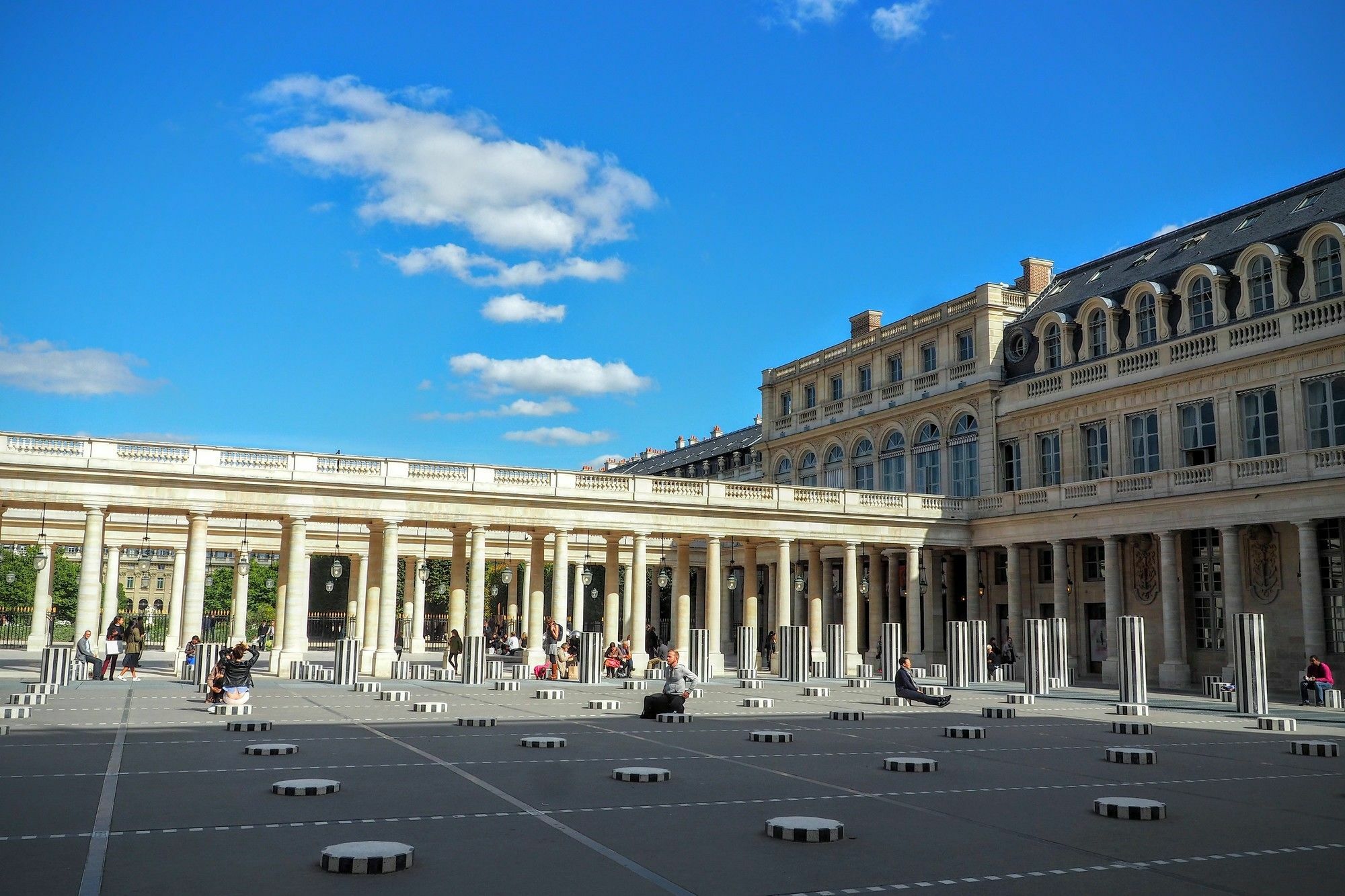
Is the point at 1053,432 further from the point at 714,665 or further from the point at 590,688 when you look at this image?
the point at 590,688

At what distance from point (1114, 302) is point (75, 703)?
38.2m

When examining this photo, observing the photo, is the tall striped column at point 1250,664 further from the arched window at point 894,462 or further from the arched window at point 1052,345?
the arched window at point 894,462

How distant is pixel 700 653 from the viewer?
4031 cm

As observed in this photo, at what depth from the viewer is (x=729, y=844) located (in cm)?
982

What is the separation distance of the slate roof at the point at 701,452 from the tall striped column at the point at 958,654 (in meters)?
29.3

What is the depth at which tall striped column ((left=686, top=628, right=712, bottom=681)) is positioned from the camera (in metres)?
40.2

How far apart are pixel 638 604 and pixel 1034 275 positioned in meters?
24.5

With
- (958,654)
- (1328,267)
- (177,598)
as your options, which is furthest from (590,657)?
(1328,267)

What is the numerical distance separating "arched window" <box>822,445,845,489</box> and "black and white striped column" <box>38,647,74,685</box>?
37323 millimetres

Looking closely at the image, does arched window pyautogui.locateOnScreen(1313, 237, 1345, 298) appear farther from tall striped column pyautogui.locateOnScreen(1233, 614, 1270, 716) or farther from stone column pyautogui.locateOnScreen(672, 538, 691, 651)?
stone column pyautogui.locateOnScreen(672, 538, 691, 651)

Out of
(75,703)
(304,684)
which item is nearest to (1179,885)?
Answer: (75,703)

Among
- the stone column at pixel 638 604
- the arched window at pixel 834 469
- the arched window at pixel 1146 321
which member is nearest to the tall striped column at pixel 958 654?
the stone column at pixel 638 604

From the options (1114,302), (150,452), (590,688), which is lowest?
(590,688)

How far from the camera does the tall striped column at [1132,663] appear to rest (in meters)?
30.2
